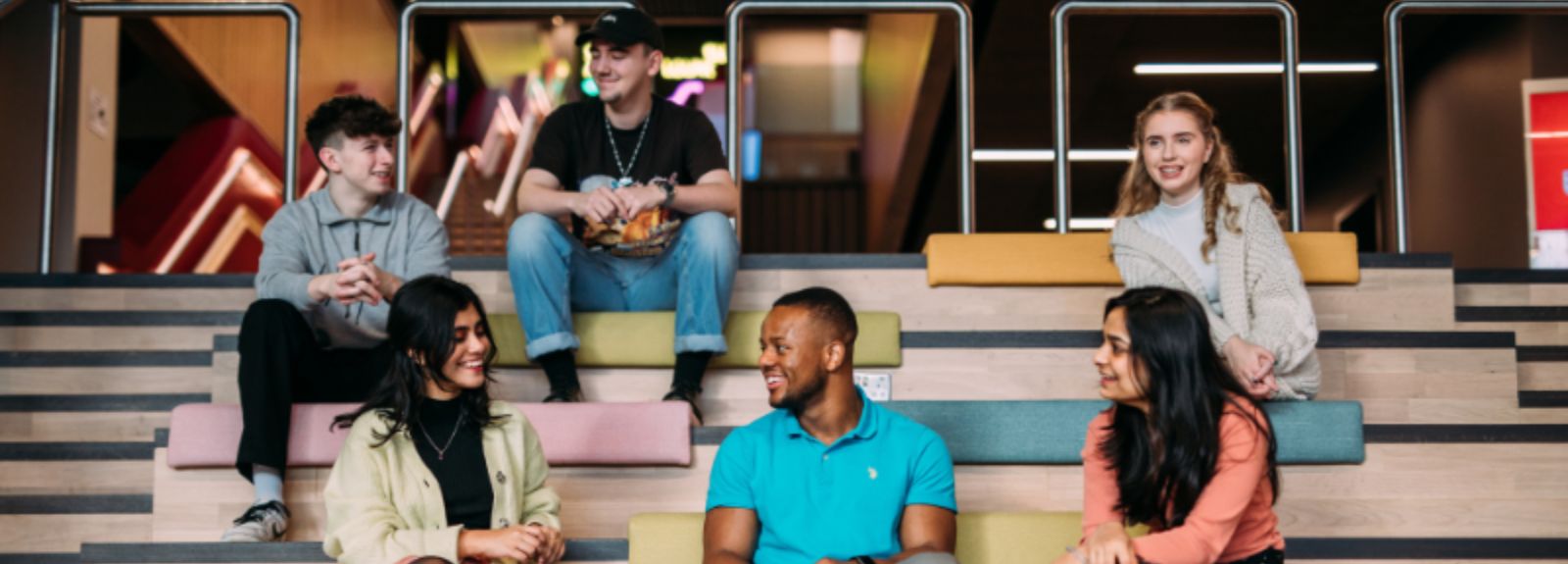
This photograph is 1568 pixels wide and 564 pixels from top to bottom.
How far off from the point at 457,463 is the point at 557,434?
1.50 ft

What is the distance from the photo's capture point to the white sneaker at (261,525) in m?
3.03

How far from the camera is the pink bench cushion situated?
3.25 m

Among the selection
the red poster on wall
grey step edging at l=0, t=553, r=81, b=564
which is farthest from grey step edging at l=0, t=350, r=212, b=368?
the red poster on wall

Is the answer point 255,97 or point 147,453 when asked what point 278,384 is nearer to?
point 147,453

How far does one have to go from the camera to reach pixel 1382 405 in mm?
3713

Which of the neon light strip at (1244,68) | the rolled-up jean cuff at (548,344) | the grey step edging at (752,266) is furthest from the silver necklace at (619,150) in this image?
the neon light strip at (1244,68)

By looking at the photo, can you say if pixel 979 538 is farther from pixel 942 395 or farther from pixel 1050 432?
pixel 942 395

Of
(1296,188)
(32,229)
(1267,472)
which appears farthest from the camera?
(32,229)

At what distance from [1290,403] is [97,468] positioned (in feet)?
9.14

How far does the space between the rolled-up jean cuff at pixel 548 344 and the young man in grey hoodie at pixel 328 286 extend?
0.28 metres

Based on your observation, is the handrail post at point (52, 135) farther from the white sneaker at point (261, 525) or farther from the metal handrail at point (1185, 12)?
the metal handrail at point (1185, 12)

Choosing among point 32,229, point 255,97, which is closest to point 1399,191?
point 32,229

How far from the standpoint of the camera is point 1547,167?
7.17 m

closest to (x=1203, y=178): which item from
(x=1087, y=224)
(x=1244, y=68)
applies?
(x=1244, y=68)
